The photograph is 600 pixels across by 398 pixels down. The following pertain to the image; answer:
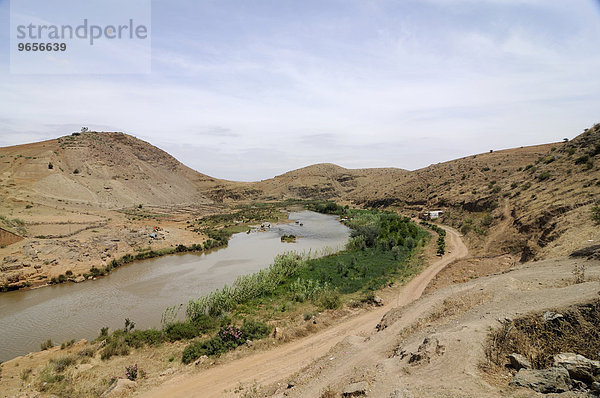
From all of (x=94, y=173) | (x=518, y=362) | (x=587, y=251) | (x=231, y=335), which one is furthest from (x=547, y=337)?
(x=94, y=173)

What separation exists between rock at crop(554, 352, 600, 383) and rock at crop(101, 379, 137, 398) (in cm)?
1114

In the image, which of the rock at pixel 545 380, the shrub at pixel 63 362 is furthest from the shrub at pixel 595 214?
the shrub at pixel 63 362

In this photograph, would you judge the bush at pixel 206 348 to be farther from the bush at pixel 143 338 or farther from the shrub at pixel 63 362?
the shrub at pixel 63 362

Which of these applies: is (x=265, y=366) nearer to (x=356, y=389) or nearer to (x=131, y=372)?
(x=131, y=372)

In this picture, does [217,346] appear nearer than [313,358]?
No

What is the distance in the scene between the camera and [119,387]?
8781 mm

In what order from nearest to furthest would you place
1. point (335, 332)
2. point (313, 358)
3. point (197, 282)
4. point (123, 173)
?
point (313, 358) → point (335, 332) → point (197, 282) → point (123, 173)

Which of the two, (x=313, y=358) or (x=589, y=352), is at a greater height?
(x=589, y=352)

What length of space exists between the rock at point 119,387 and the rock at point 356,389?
7.05 meters

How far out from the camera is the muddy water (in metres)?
14.1

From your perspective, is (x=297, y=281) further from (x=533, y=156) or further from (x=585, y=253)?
(x=533, y=156)

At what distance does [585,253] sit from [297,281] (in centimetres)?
1398

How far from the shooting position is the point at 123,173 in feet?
218

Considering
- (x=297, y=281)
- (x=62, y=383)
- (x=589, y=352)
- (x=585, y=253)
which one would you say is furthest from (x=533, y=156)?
(x=62, y=383)
